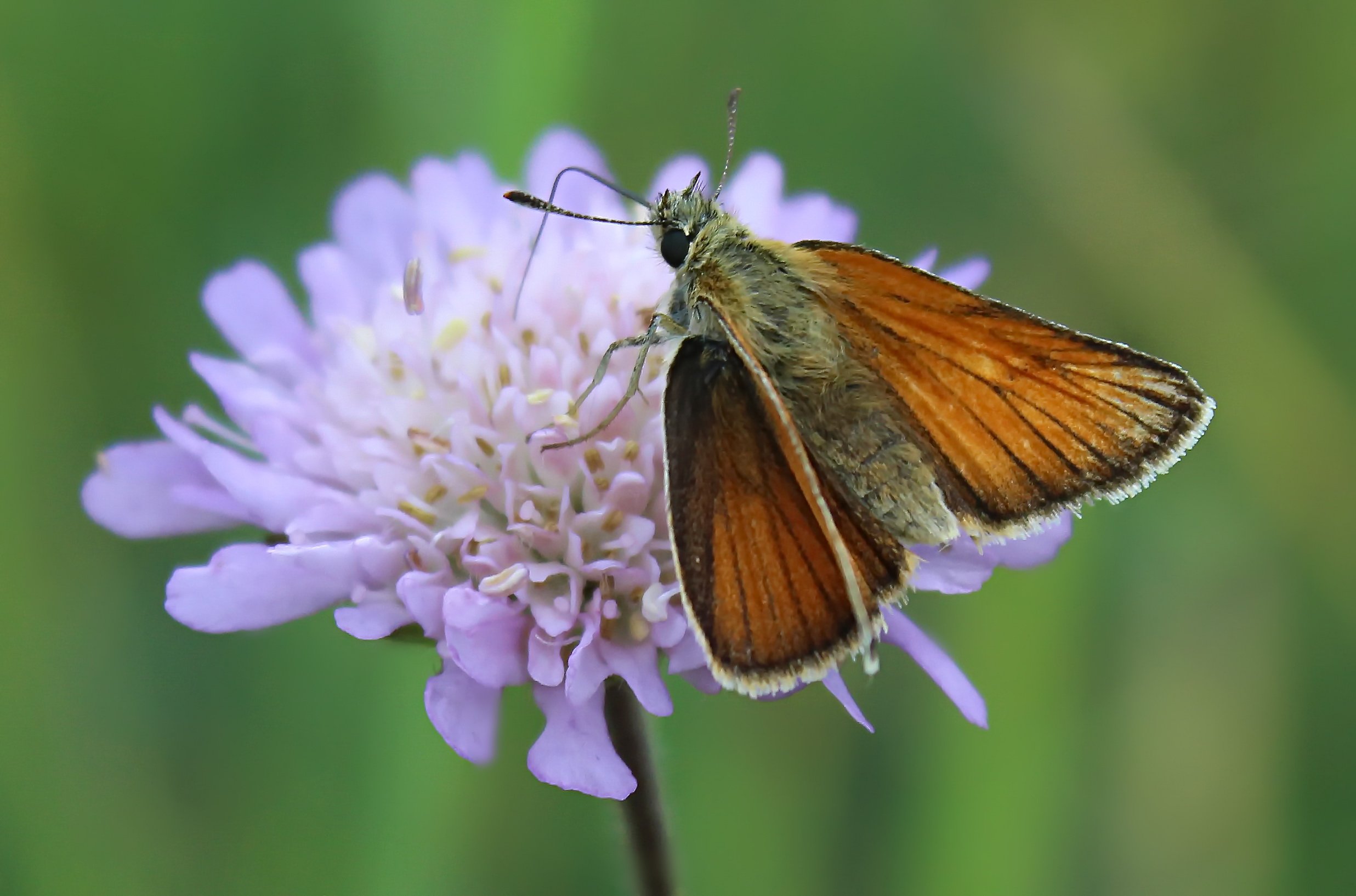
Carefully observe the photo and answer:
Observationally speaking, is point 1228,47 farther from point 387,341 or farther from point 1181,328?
point 387,341

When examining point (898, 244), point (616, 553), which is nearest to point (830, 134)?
point (898, 244)

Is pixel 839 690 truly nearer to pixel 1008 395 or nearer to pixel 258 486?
pixel 1008 395

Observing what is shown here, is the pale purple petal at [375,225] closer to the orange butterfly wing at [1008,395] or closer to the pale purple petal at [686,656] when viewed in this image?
the orange butterfly wing at [1008,395]

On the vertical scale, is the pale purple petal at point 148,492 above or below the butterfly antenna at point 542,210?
below

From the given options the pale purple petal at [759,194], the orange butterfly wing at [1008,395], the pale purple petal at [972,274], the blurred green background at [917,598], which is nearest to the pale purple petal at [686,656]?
the orange butterfly wing at [1008,395]

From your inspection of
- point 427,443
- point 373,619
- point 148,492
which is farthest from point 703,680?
point 148,492

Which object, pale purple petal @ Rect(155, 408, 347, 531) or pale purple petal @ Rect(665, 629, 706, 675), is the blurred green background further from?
pale purple petal @ Rect(665, 629, 706, 675)
